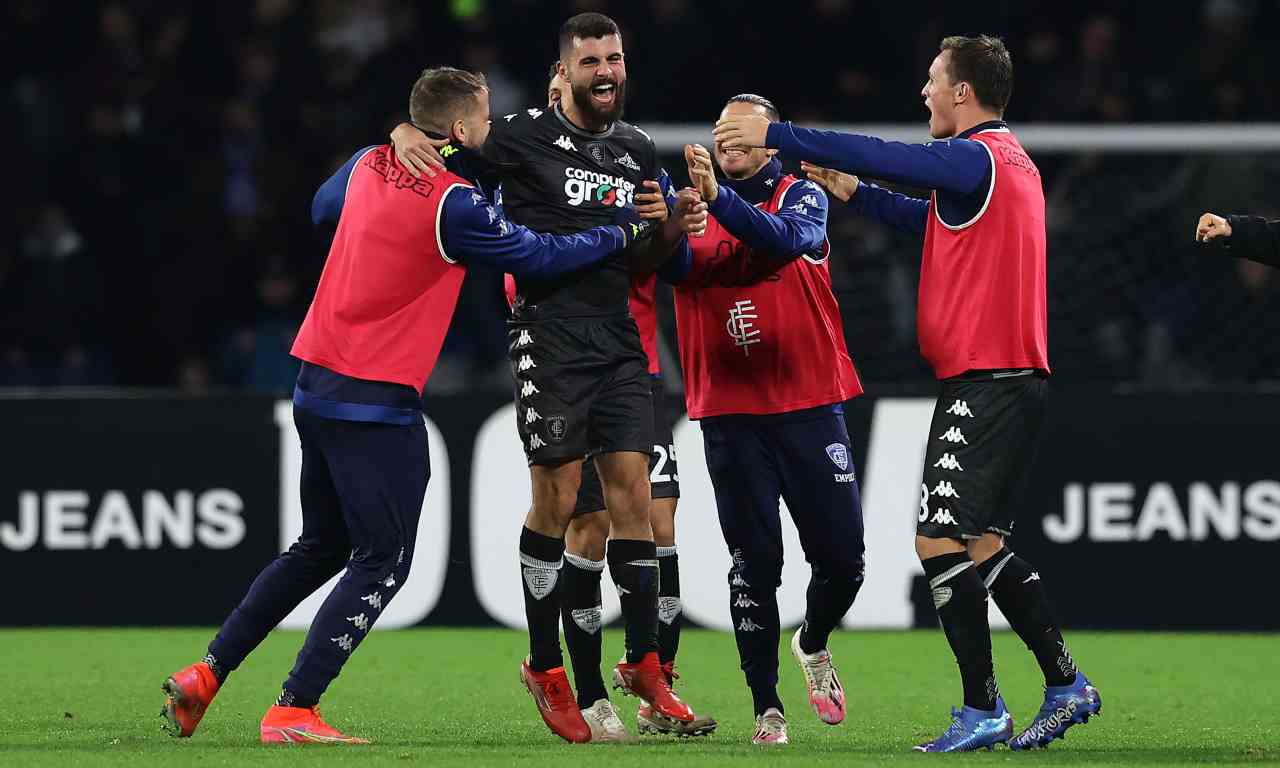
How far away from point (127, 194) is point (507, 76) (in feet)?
8.79

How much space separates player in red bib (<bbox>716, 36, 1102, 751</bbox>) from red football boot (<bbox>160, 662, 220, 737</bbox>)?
2.32 meters

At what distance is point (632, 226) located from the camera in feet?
21.7

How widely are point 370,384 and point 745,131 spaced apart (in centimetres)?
147

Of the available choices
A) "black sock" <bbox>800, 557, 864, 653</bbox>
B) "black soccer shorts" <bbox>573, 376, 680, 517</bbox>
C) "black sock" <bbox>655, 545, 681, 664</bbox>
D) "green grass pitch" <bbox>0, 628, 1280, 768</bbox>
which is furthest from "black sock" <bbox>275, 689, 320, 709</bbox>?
"black sock" <bbox>800, 557, 864, 653</bbox>

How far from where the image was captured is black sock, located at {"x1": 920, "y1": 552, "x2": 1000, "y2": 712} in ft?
20.9

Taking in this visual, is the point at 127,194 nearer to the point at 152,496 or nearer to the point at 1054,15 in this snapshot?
the point at 152,496

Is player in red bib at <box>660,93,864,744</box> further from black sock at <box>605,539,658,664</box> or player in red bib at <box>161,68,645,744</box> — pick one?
player in red bib at <box>161,68,645,744</box>

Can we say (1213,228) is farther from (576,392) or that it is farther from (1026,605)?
(576,392)

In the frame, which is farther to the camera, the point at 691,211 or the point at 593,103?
the point at 593,103

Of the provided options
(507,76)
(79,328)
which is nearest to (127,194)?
(79,328)

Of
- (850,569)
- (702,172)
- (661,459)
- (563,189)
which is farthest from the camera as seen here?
(661,459)

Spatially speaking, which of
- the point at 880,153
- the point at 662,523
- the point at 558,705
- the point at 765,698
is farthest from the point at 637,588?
the point at 880,153

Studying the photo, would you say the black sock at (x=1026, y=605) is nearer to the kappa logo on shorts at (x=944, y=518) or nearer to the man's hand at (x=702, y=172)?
the kappa logo on shorts at (x=944, y=518)

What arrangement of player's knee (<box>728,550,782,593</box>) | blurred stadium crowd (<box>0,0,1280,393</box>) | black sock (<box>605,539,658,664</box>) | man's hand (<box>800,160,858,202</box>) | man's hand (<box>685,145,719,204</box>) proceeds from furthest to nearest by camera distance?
blurred stadium crowd (<box>0,0,1280,393</box>)
man's hand (<box>800,160,858,202</box>)
player's knee (<box>728,550,782,593</box>)
black sock (<box>605,539,658,664</box>)
man's hand (<box>685,145,719,204</box>)
